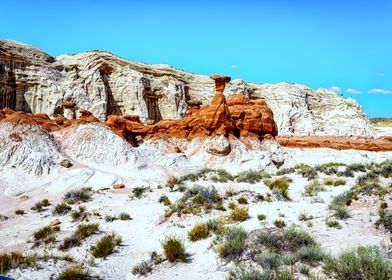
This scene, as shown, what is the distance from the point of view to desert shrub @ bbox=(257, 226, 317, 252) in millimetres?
7367

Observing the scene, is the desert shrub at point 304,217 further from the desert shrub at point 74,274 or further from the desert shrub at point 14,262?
the desert shrub at point 14,262

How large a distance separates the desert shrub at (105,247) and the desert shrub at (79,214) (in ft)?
9.62

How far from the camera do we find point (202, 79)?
221 feet

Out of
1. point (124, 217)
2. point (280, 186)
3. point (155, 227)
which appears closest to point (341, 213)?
point (280, 186)

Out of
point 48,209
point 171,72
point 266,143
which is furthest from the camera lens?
point 171,72

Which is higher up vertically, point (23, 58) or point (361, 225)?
point (23, 58)

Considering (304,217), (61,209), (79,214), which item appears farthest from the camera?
(61,209)

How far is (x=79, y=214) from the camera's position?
12.4m

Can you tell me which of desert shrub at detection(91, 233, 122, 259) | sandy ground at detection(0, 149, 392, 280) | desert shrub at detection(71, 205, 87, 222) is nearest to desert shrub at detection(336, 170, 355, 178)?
sandy ground at detection(0, 149, 392, 280)

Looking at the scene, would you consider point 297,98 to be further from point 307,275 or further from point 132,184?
point 307,275

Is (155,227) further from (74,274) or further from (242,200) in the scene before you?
(74,274)

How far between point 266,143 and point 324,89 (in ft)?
183

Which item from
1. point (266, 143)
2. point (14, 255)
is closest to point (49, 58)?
point (266, 143)

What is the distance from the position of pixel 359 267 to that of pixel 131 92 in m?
52.1
